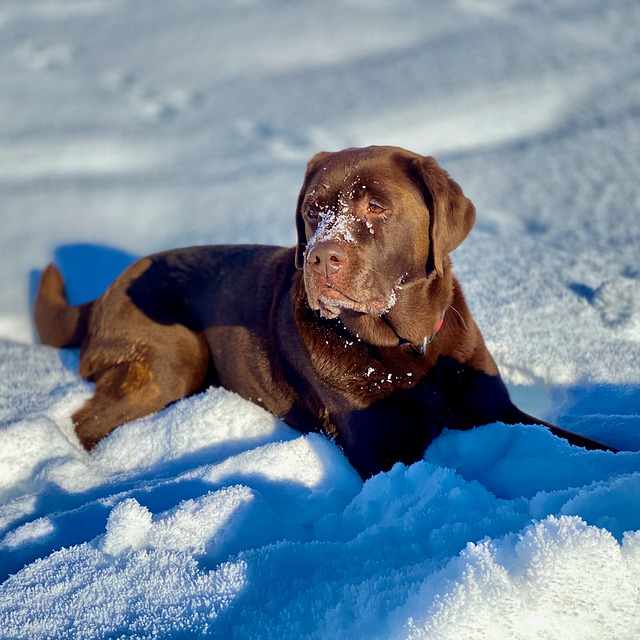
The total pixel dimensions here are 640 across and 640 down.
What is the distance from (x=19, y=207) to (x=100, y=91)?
4.28 ft

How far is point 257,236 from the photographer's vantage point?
4.38m

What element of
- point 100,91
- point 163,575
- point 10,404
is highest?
point 100,91

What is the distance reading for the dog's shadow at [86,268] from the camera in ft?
13.4

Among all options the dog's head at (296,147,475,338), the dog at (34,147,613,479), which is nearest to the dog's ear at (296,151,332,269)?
the dog at (34,147,613,479)

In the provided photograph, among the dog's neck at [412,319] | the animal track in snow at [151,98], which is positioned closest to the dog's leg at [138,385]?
the dog's neck at [412,319]

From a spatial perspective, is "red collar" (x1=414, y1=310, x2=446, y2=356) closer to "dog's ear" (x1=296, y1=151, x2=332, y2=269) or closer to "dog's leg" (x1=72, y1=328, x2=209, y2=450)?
"dog's ear" (x1=296, y1=151, x2=332, y2=269)

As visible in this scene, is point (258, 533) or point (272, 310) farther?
point (272, 310)

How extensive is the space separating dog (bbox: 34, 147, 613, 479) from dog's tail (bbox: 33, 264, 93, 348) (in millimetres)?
264

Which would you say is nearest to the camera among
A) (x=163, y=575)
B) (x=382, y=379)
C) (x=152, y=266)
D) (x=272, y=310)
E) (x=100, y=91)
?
(x=163, y=575)

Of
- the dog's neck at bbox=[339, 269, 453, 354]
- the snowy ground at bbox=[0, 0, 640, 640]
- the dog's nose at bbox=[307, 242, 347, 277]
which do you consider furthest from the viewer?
the dog's neck at bbox=[339, 269, 453, 354]

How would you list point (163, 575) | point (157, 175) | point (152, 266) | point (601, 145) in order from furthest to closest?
1. point (157, 175)
2. point (601, 145)
3. point (152, 266)
4. point (163, 575)

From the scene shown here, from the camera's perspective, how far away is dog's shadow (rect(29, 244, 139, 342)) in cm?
408

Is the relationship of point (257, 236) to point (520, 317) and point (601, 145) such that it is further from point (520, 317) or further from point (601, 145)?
point (601, 145)

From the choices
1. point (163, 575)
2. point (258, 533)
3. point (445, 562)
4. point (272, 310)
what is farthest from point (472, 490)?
point (272, 310)
